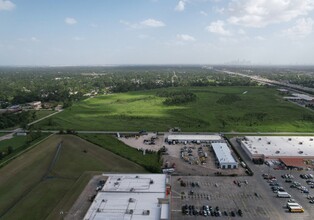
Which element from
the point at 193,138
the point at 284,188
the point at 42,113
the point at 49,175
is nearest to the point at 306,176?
the point at 284,188

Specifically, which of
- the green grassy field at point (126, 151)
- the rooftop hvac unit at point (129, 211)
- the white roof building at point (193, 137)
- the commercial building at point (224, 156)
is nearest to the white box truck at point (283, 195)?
the commercial building at point (224, 156)

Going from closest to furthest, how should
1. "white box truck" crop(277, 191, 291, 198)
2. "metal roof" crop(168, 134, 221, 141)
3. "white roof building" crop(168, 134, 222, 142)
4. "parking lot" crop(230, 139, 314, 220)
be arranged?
"parking lot" crop(230, 139, 314, 220)
"white box truck" crop(277, 191, 291, 198)
"white roof building" crop(168, 134, 222, 142)
"metal roof" crop(168, 134, 221, 141)

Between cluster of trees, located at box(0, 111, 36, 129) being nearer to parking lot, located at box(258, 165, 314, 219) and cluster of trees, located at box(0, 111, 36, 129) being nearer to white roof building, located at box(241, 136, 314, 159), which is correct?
white roof building, located at box(241, 136, 314, 159)

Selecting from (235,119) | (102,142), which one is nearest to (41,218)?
(102,142)

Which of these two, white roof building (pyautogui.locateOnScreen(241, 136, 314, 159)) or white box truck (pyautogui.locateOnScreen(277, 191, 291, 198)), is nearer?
white box truck (pyautogui.locateOnScreen(277, 191, 291, 198))

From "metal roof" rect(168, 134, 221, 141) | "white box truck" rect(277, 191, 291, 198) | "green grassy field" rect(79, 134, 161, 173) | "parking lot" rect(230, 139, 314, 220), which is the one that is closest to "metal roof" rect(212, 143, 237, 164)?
"parking lot" rect(230, 139, 314, 220)

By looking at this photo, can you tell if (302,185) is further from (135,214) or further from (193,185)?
(135,214)

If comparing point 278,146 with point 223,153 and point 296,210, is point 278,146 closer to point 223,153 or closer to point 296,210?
point 223,153
